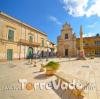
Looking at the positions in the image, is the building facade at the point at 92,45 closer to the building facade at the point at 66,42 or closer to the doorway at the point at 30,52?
the building facade at the point at 66,42

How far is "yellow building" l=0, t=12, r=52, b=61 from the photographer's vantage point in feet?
55.8

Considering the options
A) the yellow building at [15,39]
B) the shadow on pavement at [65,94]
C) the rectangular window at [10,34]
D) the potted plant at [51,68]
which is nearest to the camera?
the shadow on pavement at [65,94]

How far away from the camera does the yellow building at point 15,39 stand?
17016 mm

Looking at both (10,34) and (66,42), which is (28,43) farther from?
(66,42)

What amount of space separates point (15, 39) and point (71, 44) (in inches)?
640

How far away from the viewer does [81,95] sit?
10.6 ft

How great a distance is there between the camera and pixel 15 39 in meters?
19.6

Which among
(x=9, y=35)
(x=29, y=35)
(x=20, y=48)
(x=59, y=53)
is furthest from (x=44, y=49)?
(x=9, y=35)

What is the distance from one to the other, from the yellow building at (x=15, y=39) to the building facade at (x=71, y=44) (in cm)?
817

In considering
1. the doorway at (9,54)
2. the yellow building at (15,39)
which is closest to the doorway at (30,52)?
the yellow building at (15,39)

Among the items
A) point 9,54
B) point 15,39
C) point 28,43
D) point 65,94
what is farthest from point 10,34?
point 65,94

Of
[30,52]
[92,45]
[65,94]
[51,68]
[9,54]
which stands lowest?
[65,94]

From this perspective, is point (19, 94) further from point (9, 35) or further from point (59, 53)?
point (59, 53)

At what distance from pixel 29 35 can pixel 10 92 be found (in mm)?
20033
